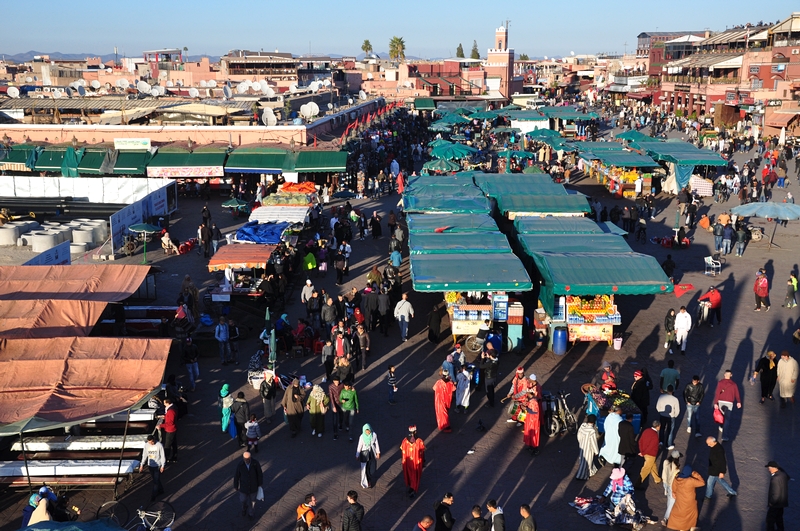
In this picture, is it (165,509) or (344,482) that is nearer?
(165,509)

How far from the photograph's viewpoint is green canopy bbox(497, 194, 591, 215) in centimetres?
2103

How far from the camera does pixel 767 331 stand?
1612 cm

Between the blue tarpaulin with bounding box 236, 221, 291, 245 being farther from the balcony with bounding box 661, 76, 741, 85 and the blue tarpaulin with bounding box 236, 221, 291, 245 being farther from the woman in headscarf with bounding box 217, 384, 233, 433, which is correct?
the balcony with bounding box 661, 76, 741, 85

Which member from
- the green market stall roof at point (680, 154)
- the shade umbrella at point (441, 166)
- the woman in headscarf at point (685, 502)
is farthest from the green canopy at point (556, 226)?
the green market stall roof at point (680, 154)

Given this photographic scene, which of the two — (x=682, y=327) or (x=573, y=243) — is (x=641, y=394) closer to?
(x=682, y=327)

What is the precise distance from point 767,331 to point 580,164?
915 inches

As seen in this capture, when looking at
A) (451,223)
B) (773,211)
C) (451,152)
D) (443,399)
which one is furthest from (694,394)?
(451,152)

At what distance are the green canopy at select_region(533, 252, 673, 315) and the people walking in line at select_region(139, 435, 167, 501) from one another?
7.99m

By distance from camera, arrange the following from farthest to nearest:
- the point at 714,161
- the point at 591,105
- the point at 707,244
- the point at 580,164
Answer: the point at 591,105 → the point at 580,164 → the point at 714,161 → the point at 707,244

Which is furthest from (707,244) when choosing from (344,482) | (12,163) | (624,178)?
(12,163)

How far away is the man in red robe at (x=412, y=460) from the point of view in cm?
973

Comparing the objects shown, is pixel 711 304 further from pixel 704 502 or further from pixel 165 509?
pixel 165 509

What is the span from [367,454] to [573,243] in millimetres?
9073

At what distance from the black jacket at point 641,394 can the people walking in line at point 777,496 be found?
8.75 feet
